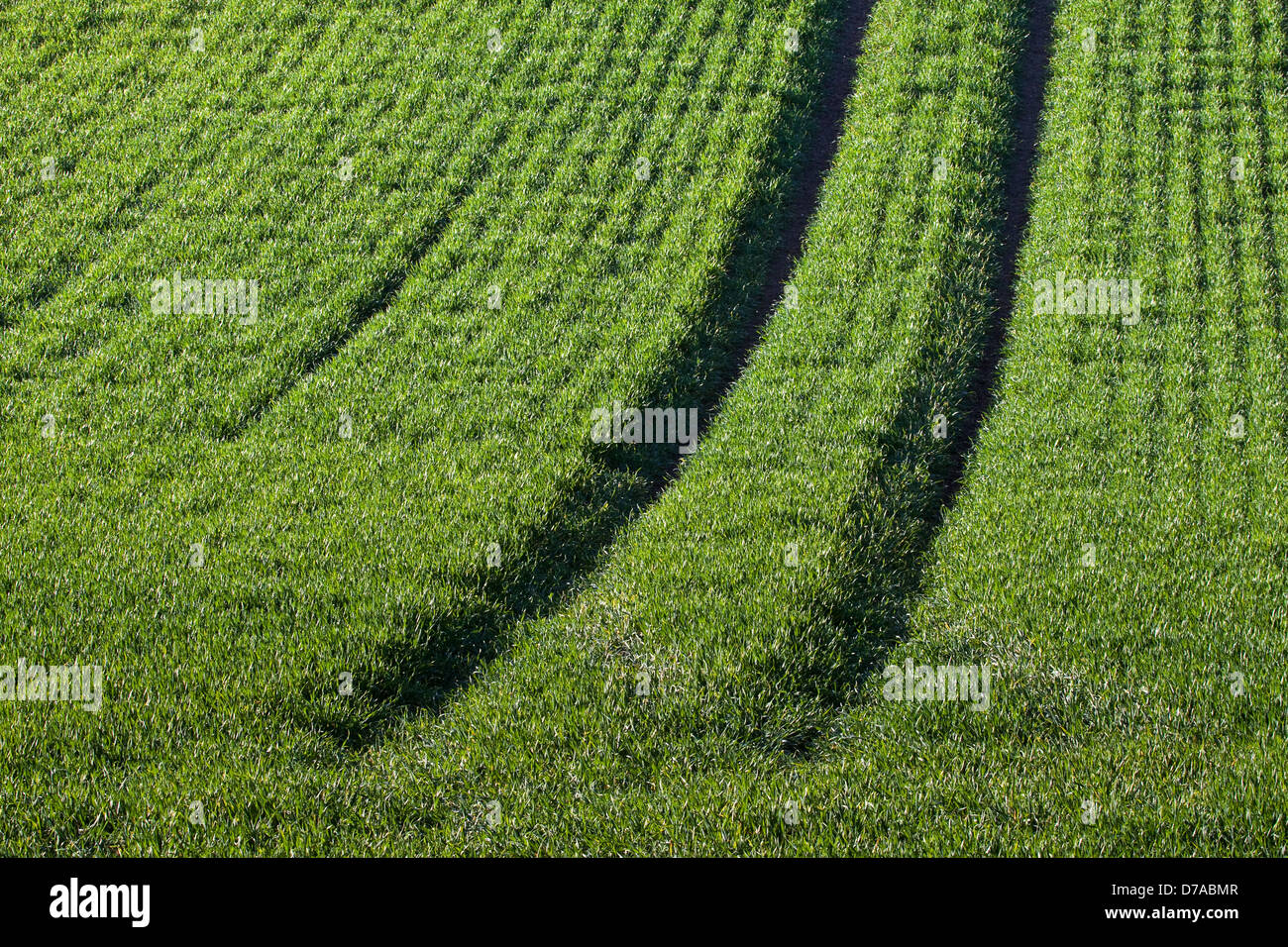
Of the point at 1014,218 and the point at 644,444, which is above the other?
the point at 1014,218

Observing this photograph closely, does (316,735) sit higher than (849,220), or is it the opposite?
(849,220)

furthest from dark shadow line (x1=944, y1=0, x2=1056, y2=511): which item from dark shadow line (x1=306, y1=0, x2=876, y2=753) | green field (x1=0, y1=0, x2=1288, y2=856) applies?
dark shadow line (x1=306, y1=0, x2=876, y2=753)

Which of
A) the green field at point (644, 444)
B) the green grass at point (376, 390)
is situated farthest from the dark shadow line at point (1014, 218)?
the green grass at point (376, 390)

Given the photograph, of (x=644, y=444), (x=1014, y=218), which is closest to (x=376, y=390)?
(x=644, y=444)

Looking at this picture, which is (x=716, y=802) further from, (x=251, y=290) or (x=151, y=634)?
(x=251, y=290)

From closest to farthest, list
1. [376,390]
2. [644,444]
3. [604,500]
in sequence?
[604,500], [644,444], [376,390]

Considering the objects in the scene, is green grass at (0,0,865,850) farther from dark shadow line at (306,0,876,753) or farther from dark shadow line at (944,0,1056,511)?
dark shadow line at (944,0,1056,511)

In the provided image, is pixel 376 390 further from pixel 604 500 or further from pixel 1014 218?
pixel 1014 218
